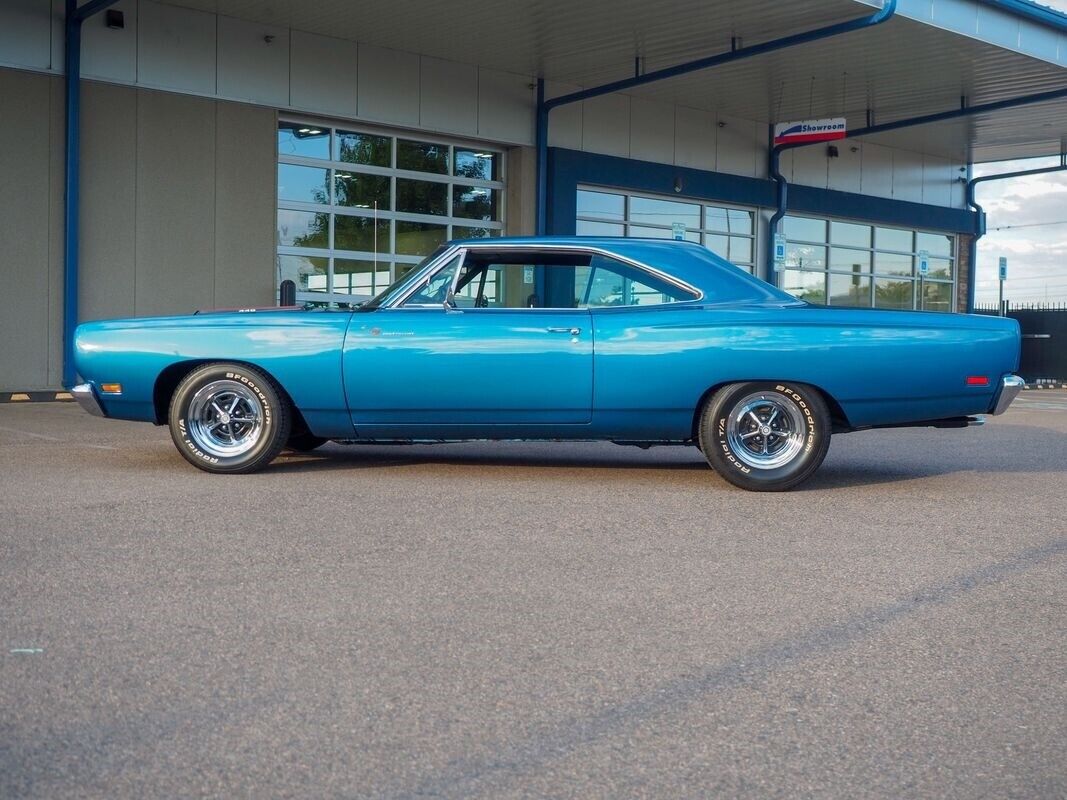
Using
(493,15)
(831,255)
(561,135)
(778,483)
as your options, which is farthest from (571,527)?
(831,255)

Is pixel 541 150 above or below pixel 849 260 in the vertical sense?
above

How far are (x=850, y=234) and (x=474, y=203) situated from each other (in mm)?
10171

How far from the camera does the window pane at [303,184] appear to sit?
17.1 meters

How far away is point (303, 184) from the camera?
17297mm

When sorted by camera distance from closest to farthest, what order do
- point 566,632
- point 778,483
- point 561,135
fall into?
1. point 566,632
2. point 778,483
3. point 561,135

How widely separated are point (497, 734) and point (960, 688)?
1.29 meters

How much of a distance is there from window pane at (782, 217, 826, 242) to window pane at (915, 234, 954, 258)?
12.4 feet

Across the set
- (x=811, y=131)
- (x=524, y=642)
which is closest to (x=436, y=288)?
(x=524, y=642)

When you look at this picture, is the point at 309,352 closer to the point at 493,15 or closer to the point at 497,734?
the point at 497,734

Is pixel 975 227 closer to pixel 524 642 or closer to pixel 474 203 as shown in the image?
pixel 474 203

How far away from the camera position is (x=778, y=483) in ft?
22.7

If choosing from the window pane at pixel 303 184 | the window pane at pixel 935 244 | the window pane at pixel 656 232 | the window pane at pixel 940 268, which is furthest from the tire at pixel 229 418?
the window pane at pixel 940 268

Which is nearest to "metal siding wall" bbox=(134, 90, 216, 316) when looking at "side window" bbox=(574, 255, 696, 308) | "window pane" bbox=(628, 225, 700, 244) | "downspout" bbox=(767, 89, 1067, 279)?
"window pane" bbox=(628, 225, 700, 244)

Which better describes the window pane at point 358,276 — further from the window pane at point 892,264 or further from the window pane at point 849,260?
the window pane at point 892,264
